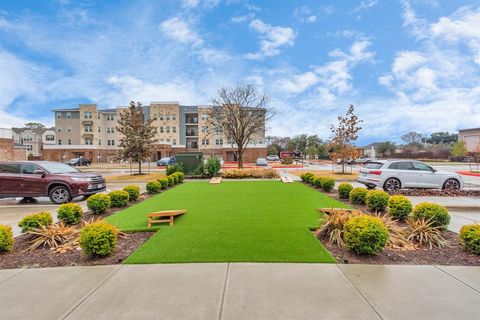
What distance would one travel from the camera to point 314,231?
229 inches

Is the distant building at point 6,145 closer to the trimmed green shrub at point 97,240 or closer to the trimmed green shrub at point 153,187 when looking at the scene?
the trimmed green shrub at point 153,187

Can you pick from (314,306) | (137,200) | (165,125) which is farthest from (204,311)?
(165,125)

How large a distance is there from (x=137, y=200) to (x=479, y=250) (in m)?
10.3

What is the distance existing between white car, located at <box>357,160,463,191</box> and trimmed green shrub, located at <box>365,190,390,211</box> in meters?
4.69

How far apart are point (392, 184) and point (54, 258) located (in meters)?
12.7

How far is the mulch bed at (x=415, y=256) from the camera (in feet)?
14.2

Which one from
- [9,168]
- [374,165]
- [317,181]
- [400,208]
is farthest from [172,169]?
[400,208]

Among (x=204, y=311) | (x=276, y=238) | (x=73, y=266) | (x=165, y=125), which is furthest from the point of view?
(x=165, y=125)

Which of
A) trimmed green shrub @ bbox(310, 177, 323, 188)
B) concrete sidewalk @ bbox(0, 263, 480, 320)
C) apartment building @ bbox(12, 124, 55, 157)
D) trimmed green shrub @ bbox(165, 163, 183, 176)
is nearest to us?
concrete sidewalk @ bbox(0, 263, 480, 320)

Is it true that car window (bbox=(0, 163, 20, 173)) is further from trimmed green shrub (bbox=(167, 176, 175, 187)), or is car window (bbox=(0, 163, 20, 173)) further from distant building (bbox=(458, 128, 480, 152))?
distant building (bbox=(458, 128, 480, 152))

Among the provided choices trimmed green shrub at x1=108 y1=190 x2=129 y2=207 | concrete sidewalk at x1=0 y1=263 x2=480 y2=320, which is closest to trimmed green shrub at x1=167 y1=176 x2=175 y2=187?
trimmed green shrub at x1=108 y1=190 x2=129 y2=207

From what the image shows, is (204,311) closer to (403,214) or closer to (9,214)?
(403,214)

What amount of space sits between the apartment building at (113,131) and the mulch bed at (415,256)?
53.5 metres

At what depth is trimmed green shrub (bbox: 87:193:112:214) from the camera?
771 cm
